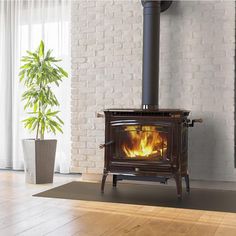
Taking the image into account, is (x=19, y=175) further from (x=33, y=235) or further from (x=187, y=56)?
(x=33, y=235)

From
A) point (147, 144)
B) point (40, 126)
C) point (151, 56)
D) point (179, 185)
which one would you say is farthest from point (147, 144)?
point (40, 126)

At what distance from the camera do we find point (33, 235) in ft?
8.60

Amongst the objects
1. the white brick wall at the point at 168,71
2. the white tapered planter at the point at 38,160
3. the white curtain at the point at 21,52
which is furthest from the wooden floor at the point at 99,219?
the white curtain at the point at 21,52

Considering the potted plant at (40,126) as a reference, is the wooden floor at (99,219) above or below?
below

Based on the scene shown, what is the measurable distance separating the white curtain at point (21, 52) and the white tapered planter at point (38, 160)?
0.68 meters

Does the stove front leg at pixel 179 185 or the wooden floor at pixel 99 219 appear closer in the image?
the wooden floor at pixel 99 219

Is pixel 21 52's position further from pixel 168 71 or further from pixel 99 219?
pixel 99 219

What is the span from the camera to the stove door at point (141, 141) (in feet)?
12.7

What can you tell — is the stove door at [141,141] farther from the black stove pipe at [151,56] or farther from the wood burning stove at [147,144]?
the black stove pipe at [151,56]

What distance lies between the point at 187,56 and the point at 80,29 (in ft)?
3.75

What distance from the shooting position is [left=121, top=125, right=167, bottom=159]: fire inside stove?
388 centimetres

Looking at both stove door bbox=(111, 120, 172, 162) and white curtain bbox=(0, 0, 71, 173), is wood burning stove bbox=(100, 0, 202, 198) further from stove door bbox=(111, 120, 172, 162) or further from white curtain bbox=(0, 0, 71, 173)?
white curtain bbox=(0, 0, 71, 173)

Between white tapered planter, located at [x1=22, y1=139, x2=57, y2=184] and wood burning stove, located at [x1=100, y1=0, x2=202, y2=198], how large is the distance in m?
0.81

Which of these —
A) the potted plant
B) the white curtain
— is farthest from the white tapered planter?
the white curtain
